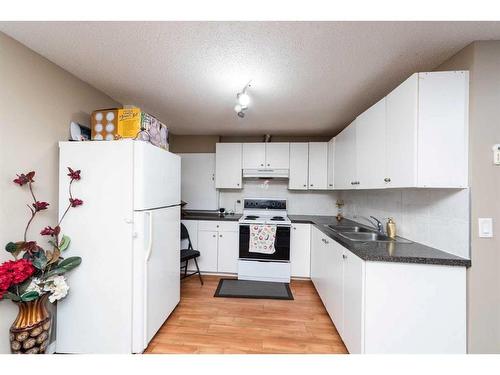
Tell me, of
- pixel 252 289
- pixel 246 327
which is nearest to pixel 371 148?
pixel 246 327

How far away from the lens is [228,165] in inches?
134

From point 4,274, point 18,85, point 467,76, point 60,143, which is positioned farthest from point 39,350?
point 467,76

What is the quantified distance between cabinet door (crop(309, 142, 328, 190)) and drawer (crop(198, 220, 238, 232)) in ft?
4.47

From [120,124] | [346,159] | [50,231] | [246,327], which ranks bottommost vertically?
[246,327]

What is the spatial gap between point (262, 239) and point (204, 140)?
1964 mm

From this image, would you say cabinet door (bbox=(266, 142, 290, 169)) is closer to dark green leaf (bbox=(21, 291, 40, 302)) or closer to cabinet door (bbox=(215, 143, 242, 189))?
cabinet door (bbox=(215, 143, 242, 189))

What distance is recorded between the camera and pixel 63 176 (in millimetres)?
1558

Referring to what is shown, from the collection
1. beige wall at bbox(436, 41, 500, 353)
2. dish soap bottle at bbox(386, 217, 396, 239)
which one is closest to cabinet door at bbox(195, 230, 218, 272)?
dish soap bottle at bbox(386, 217, 396, 239)

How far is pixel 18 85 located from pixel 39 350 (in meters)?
1.67

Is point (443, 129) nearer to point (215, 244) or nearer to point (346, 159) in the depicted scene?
point (346, 159)

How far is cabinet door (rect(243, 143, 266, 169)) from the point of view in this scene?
11.0ft
